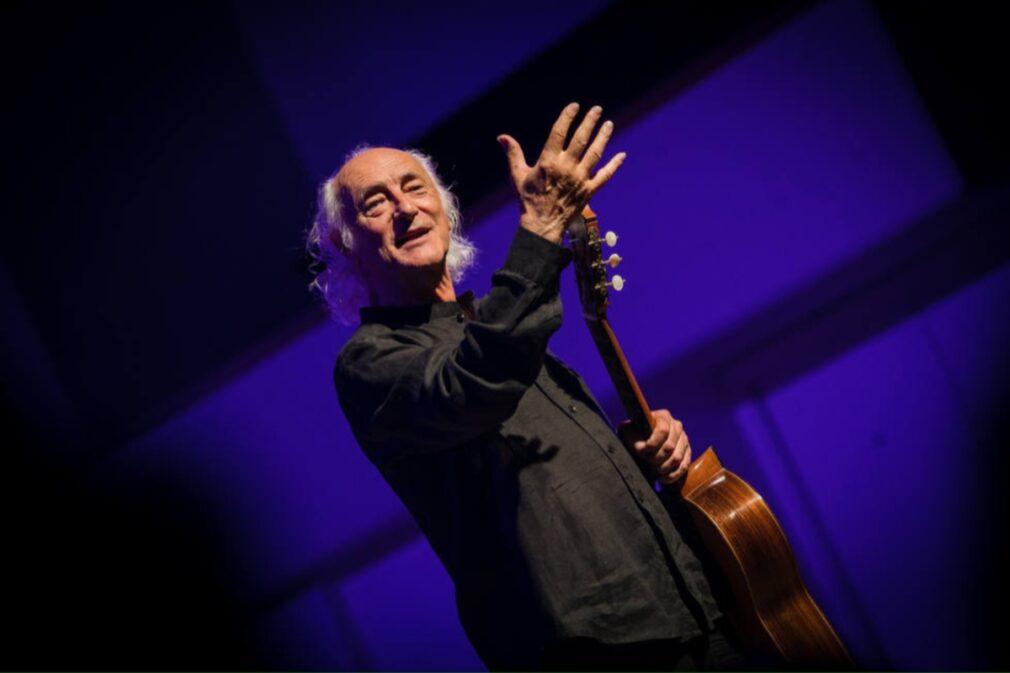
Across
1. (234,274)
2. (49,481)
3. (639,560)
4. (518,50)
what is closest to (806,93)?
(518,50)

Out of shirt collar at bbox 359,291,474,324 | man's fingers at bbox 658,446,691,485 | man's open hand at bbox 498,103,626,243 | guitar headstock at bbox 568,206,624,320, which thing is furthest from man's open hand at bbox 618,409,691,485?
man's open hand at bbox 498,103,626,243

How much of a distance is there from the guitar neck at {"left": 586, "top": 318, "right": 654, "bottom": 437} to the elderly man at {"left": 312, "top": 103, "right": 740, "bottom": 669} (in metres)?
0.04

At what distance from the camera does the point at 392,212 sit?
157 cm

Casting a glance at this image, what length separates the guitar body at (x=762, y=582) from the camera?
4.82 feet

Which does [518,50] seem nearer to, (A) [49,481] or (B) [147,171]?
(B) [147,171]

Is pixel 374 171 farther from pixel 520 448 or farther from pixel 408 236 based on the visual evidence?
pixel 520 448

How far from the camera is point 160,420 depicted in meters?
2.38

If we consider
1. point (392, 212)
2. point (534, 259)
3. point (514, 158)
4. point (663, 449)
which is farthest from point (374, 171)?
point (663, 449)

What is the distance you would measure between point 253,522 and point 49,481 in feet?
2.14

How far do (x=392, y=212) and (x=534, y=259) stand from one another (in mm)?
517

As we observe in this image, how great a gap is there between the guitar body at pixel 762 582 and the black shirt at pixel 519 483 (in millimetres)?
103

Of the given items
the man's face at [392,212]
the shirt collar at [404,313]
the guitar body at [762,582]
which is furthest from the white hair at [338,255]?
the guitar body at [762,582]

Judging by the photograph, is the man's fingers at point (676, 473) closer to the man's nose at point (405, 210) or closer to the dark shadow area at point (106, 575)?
the man's nose at point (405, 210)

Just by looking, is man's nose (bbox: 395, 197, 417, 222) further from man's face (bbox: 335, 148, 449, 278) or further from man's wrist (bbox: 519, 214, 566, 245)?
man's wrist (bbox: 519, 214, 566, 245)
